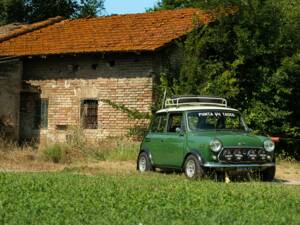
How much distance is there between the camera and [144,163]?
16844mm

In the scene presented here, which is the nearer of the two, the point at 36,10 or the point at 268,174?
the point at 268,174

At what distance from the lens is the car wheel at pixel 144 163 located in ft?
54.4

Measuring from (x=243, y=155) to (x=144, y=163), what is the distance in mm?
3258

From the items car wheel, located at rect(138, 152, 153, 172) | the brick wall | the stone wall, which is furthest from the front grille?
the stone wall

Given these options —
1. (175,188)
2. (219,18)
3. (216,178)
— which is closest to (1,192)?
(175,188)

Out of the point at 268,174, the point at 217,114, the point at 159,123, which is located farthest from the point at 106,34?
the point at 268,174

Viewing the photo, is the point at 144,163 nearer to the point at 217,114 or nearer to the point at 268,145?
the point at 217,114

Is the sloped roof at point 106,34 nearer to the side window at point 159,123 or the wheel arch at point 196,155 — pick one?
the side window at point 159,123

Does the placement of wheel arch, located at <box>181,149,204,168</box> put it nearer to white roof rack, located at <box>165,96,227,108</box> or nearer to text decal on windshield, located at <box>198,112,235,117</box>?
text decal on windshield, located at <box>198,112,235,117</box>

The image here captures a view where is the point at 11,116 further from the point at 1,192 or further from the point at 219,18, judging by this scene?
the point at 1,192

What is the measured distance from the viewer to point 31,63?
2656 cm

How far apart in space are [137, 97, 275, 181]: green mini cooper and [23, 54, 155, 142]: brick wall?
6841 millimetres

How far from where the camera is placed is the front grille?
14.3 meters

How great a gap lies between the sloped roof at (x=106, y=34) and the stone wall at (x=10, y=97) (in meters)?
0.72
